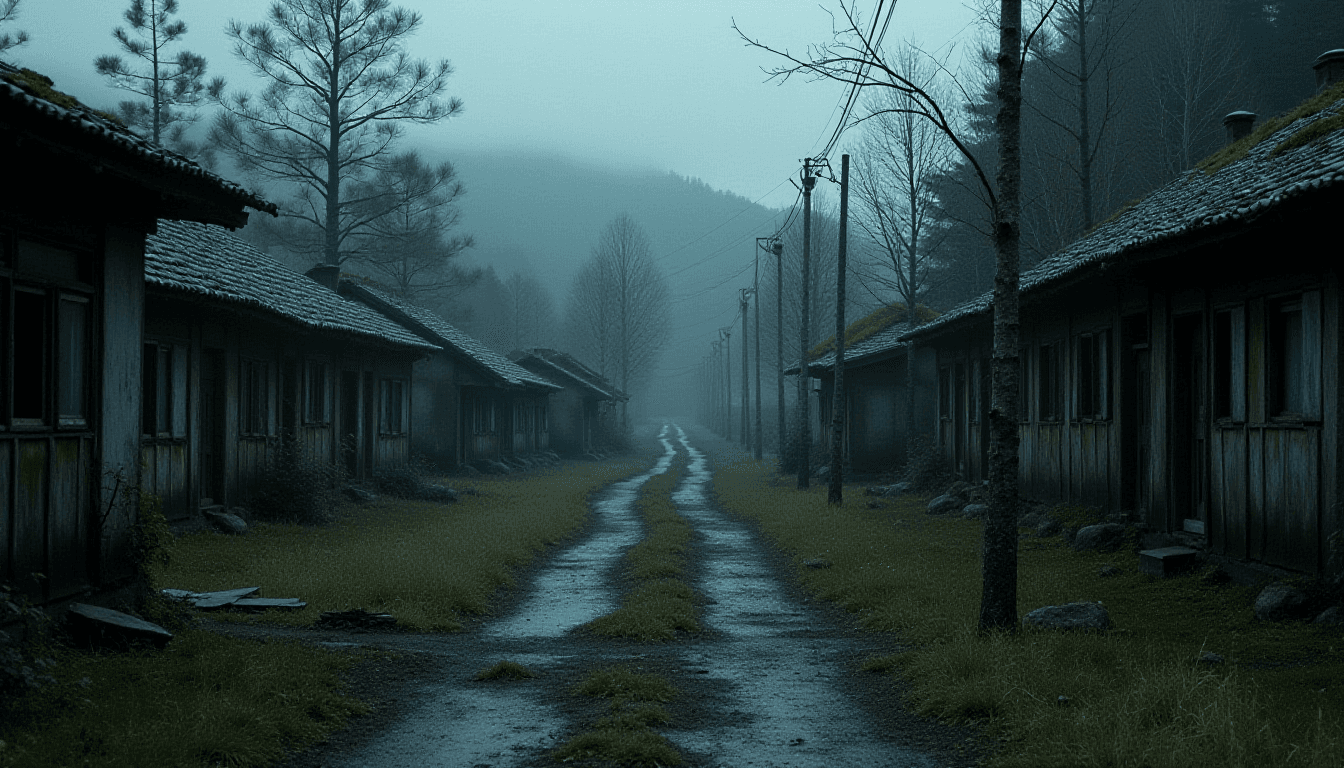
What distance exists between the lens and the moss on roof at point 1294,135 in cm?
1201

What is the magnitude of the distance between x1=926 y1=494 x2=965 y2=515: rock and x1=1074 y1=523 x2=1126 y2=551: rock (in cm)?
574

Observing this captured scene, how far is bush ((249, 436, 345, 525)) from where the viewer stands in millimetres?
17250

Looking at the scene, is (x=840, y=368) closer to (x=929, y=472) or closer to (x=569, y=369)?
(x=929, y=472)

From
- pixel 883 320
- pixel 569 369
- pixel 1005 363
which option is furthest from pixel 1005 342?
pixel 569 369

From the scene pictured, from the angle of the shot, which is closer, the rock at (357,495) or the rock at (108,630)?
the rock at (108,630)

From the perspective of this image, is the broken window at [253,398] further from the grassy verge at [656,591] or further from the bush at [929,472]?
the bush at [929,472]

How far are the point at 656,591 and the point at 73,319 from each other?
6043 mm

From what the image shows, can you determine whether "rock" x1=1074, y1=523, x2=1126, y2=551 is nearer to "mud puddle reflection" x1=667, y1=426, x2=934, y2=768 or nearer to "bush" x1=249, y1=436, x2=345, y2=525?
"mud puddle reflection" x1=667, y1=426, x2=934, y2=768

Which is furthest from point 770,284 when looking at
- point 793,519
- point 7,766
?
point 7,766

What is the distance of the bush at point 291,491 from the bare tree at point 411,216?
768 inches

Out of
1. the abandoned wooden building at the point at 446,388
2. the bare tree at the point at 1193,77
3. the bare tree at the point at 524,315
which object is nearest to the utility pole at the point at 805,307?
the abandoned wooden building at the point at 446,388

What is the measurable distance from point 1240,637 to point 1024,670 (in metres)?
2.61

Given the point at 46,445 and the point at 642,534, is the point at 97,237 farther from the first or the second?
the point at 642,534

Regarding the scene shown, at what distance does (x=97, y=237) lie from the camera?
27.7 ft
